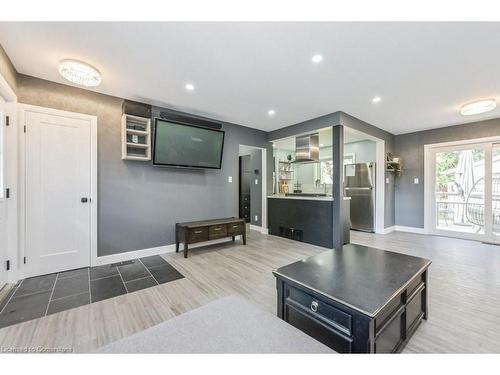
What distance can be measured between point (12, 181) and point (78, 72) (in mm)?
1442

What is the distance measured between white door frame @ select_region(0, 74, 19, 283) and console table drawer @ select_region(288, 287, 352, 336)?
3134 mm

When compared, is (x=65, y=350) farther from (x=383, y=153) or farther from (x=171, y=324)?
(x=383, y=153)

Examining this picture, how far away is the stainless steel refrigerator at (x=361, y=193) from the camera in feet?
17.6

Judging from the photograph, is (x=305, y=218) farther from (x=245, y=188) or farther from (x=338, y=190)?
(x=245, y=188)

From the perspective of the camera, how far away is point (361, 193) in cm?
556

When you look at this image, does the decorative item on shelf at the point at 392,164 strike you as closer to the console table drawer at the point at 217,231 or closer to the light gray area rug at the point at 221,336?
the console table drawer at the point at 217,231

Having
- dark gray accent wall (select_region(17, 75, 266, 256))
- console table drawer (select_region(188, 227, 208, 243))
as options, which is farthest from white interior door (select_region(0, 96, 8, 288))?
console table drawer (select_region(188, 227, 208, 243))

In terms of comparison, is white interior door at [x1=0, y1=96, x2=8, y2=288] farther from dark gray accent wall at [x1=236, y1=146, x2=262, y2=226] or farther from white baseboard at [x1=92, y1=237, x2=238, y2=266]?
dark gray accent wall at [x1=236, y1=146, x2=262, y2=226]

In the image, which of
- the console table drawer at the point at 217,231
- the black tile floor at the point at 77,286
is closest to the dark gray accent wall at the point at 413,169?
the console table drawer at the point at 217,231

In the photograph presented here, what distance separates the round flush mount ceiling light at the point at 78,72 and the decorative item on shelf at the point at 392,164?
587 centimetres

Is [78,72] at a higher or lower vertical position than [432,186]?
higher

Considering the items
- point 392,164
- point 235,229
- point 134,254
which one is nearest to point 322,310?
point 235,229
